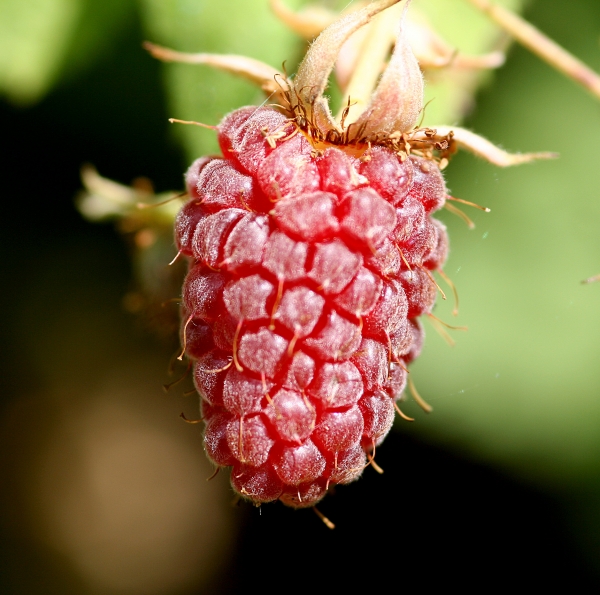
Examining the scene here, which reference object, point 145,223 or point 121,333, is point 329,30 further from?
point 121,333

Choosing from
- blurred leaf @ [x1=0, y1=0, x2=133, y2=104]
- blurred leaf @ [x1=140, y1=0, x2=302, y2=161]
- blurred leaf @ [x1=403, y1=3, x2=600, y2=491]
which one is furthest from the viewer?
blurred leaf @ [x1=403, y1=3, x2=600, y2=491]

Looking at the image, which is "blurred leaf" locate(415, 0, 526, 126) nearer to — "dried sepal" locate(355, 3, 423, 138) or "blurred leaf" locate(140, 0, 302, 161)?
"blurred leaf" locate(140, 0, 302, 161)

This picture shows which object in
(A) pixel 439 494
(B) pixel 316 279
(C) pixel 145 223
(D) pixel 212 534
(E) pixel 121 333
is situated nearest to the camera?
(B) pixel 316 279

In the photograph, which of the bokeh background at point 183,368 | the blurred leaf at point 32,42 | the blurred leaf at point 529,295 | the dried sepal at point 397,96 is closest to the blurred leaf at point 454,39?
the bokeh background at point 183,368

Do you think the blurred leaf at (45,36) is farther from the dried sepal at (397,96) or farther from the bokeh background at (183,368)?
the dried sepal at (397,96)

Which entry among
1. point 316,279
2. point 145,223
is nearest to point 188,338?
point 316,279

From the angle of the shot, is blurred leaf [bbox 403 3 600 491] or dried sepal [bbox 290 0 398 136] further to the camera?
blurred leaf [bbox 403 3 600 491]

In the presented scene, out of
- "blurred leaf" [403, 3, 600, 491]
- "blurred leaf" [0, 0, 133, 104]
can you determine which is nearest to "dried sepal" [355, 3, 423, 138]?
"blurred leaf" [0, 0, 133, 104]

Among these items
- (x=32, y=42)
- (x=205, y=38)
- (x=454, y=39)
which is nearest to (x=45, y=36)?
(x=32, y=42)
